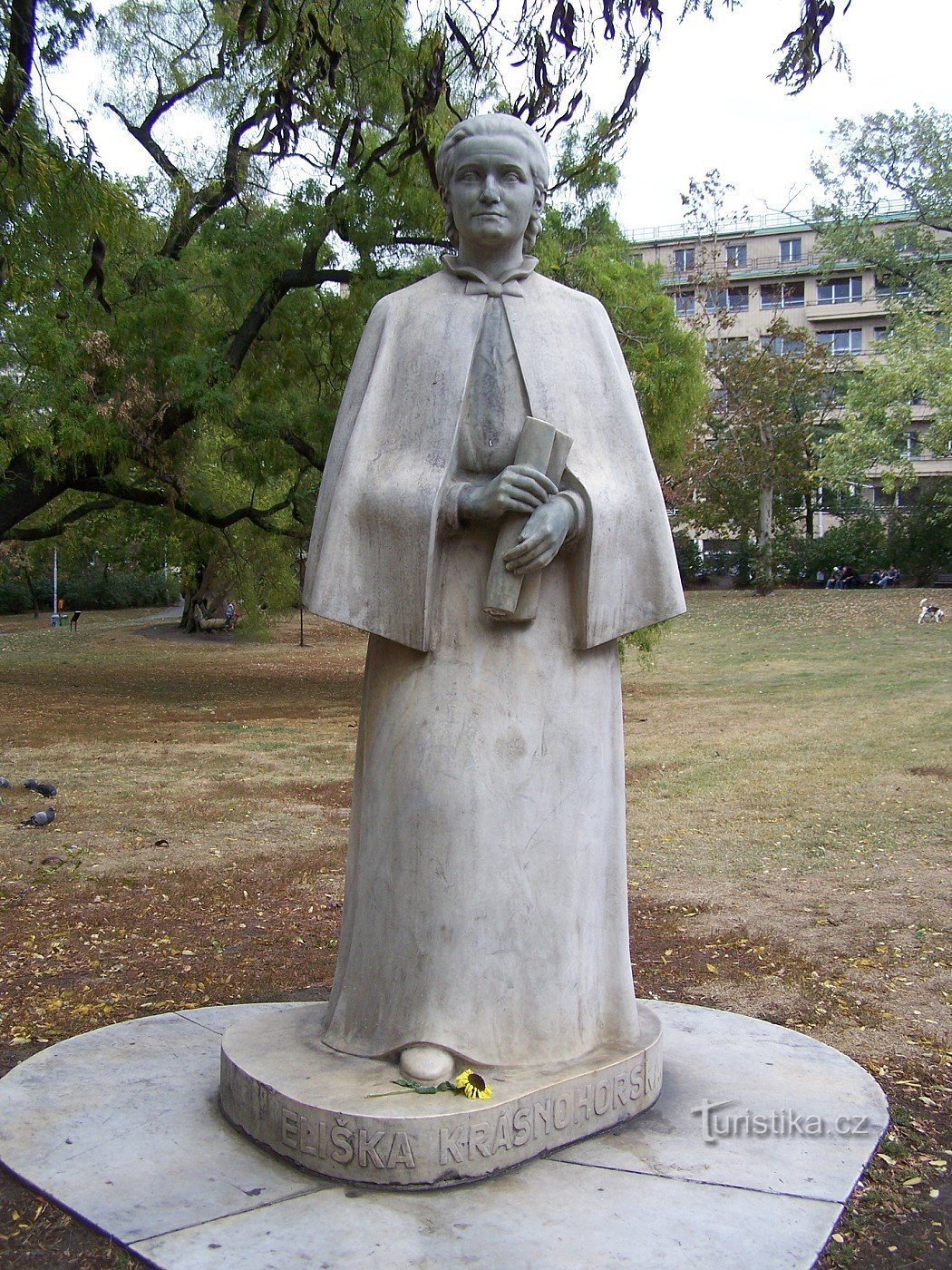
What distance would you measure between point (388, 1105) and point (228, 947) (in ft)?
10.8

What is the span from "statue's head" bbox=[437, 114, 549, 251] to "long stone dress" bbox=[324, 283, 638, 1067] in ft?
0.81

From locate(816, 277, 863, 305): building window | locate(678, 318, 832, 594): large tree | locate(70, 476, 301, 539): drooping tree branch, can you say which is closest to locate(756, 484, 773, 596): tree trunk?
locate(678, 318, 832, 594): large tree

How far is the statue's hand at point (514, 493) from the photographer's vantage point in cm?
348

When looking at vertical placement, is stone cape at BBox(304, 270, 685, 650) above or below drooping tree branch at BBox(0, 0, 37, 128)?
below

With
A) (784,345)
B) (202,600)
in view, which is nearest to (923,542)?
(784,345)

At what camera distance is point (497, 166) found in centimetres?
359

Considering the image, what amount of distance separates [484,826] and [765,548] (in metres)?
35.6

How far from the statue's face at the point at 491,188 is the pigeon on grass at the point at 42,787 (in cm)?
798

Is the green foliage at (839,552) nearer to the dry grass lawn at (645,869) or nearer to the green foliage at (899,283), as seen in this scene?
the green foliage at (899,283)

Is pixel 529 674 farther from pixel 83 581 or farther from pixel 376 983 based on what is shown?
pixel 83 581

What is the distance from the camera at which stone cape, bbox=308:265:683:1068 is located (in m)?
3.58

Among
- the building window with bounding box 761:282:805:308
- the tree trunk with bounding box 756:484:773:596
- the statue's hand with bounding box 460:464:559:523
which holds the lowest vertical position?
the statue's hand with bounding box 460:464:559:523

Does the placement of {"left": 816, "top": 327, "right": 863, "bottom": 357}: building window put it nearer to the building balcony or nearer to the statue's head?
the building balcony

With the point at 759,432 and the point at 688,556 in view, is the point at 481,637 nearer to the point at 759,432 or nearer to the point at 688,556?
the point at 759,432
